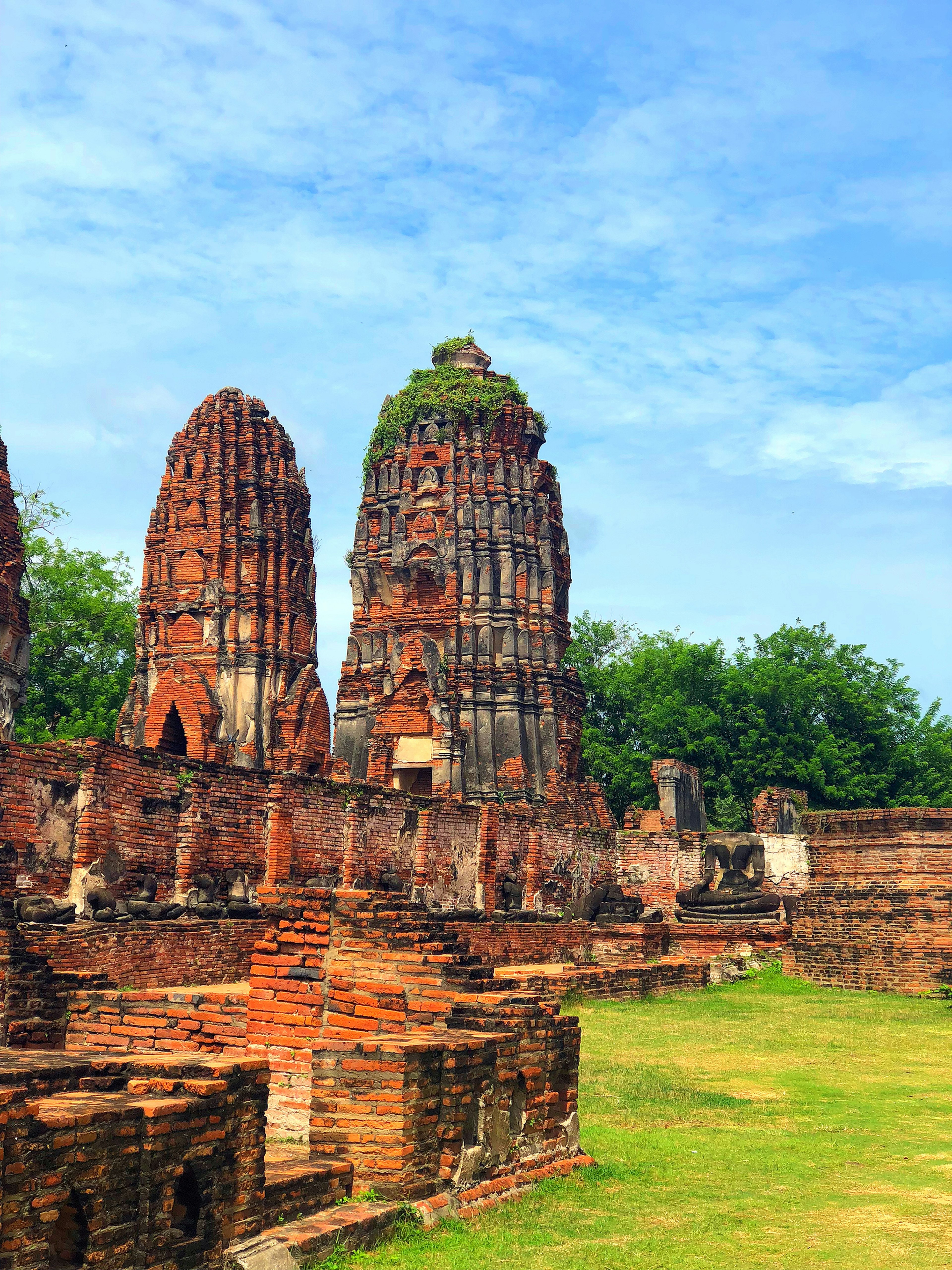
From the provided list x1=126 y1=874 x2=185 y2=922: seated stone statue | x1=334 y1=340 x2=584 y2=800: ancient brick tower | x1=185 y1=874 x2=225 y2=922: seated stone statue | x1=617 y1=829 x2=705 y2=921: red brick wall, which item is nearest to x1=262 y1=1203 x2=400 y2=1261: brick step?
x1=126 y1=874 x2=185 y2=922: seated stone statue

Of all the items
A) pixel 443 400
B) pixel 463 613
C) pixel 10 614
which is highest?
pixel 443 400

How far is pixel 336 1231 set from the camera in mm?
5230

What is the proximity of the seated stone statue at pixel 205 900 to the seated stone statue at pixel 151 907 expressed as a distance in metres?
0.16

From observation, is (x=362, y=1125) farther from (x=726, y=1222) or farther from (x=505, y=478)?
(x=505, y=478)

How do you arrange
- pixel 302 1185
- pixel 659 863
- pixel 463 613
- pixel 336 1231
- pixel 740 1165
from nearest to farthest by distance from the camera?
pixel 336 1231 → pixel 302 1185 → pixel 740 1165 → pixel 659 863 → pixel 463 613

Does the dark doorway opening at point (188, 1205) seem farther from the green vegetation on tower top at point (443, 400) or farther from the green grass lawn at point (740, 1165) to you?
the green vegetation on tower top at point (443, 400)

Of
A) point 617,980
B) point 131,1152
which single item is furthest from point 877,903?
point 131,1152

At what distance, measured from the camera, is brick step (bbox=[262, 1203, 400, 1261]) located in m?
5.04

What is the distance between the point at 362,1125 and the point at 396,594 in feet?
92.1

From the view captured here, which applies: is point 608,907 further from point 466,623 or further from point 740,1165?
point 740,1165

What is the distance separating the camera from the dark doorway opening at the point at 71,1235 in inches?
164

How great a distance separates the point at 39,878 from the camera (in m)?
13.4

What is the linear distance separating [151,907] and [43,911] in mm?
1593

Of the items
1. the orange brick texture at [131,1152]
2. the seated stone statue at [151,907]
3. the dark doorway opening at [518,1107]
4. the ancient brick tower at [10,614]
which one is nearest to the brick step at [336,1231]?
the orange brick texture at [131,1152]
